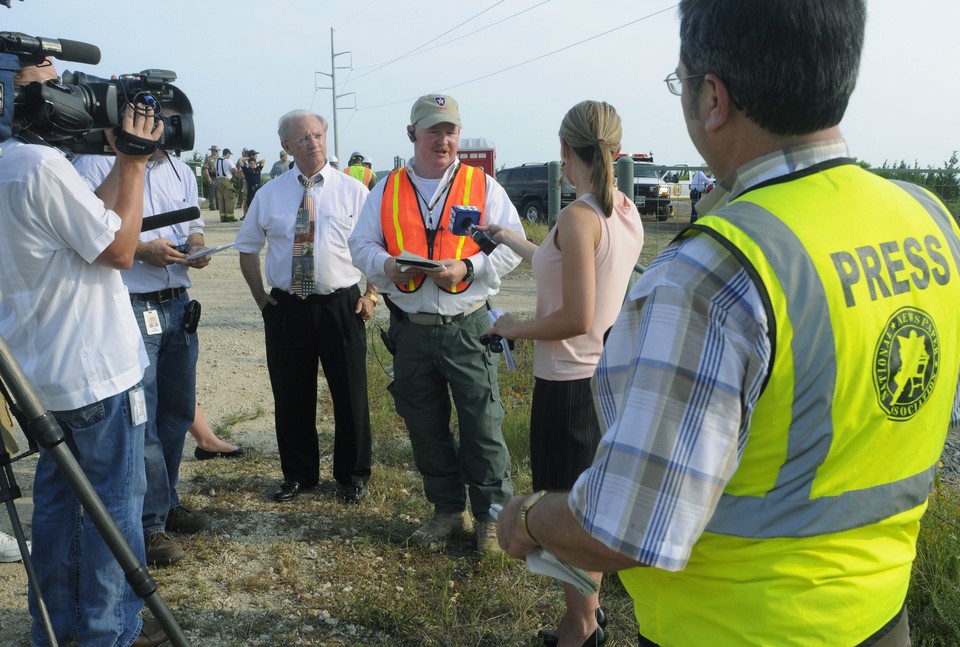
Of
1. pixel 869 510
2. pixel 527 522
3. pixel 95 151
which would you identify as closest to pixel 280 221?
pixel 95 151

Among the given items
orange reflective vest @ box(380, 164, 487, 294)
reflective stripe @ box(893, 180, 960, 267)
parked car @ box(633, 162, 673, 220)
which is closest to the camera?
reflective stripe @ box(893, 180, 960, 267)

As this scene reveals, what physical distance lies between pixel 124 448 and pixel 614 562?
208 centimetres

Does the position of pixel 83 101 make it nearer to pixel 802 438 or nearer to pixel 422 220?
pixel 422 220

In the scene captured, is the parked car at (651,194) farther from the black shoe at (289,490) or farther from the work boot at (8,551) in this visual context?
the work boot at (8,551)

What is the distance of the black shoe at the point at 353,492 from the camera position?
4.34 m

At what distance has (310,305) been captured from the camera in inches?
169

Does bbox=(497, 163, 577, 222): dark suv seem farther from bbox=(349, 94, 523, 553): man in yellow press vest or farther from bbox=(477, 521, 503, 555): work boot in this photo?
bbox=(477, 521, 503, 555): work boot

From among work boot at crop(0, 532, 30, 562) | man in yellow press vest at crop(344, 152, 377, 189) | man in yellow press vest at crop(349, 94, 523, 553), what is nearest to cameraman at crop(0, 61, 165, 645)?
work boot at crop(0, 532, 30, 562)

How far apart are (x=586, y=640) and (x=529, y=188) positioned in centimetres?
1827

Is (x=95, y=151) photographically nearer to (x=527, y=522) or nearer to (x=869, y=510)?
(x=527, y=522)

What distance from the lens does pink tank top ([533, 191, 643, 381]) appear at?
2.84 metres

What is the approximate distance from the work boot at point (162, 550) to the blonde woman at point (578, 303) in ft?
5.86

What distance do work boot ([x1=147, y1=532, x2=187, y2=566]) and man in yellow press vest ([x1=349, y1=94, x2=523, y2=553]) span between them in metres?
1.12

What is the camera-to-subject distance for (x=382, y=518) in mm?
4133
